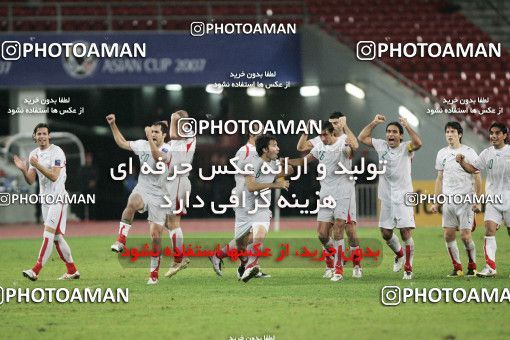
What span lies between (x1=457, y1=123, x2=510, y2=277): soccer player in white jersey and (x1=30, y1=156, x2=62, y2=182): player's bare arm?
5564mm

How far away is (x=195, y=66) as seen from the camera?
2958 cm

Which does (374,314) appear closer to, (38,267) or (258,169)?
(258,169)

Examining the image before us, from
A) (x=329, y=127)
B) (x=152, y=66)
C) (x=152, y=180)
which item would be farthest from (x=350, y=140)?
(x=152, y=66)

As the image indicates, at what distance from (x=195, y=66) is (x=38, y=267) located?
1432 centimetres

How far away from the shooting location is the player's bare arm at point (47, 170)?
15328mm

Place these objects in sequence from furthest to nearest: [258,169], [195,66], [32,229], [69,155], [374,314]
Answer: [69,155] < [32,229] < [195,66] < [258,169] < [374,314]

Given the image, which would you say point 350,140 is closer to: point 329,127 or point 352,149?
point 352,149

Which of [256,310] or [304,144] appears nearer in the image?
[256,310]

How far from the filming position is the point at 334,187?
16.4 meters

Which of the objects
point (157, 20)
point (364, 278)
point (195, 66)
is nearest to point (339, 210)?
point (364, 278)

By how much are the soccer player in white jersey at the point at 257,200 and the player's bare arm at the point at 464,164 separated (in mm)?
2233

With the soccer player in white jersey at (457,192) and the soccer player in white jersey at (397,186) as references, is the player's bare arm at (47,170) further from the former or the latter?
the soccer player in white jersey at (457,192)

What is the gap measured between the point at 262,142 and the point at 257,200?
1.09 metres

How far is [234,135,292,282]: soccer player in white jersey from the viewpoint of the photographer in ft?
50.2
